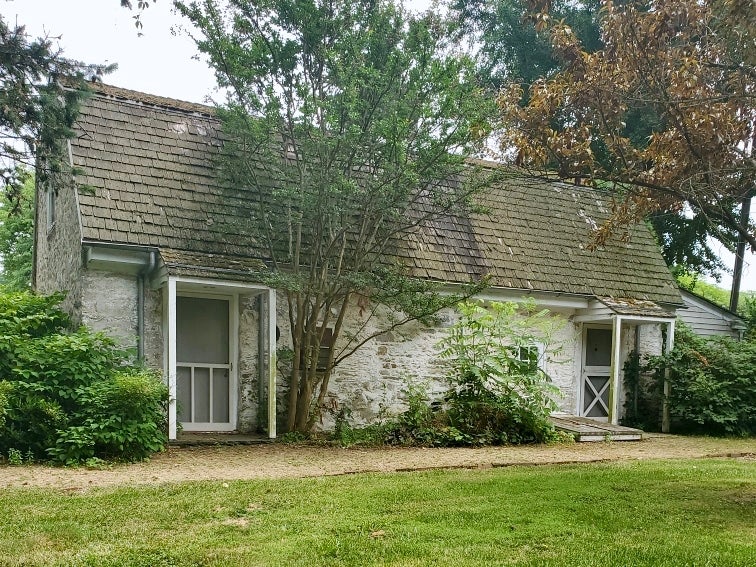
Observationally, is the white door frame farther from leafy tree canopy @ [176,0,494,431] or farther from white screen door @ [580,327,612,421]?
white screen door @ [580,327,612,421]

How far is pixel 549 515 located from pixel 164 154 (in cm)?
907

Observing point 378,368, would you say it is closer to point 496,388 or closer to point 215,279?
point 496,388

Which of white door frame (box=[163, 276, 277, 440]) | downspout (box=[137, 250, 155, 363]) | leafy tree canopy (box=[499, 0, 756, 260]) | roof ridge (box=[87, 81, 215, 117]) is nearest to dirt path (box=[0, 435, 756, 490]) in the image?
white door frame (box=[163, 276, 277, 440])

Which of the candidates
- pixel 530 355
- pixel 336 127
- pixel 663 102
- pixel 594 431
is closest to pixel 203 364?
pixel 336 127

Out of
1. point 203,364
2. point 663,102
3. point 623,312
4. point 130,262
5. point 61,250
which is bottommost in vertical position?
point 203,364


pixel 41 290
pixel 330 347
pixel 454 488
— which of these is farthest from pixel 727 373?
pixel 41 290

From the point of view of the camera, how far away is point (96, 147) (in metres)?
12.0

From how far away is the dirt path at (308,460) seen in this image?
26.8ft

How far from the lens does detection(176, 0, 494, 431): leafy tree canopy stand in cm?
1080

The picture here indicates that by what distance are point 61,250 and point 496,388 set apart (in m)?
7.94

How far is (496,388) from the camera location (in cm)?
1247

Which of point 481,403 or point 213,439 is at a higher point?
point 481,403

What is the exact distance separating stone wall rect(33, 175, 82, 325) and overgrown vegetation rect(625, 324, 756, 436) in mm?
11331

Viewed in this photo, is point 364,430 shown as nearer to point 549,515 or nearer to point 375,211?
point 375,211
